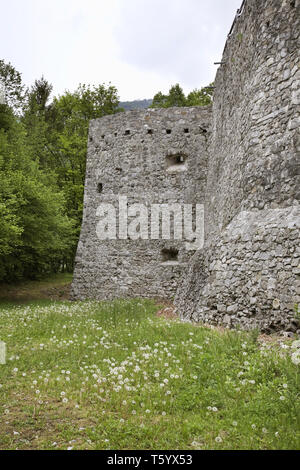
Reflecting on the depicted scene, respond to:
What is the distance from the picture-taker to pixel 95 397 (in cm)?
407

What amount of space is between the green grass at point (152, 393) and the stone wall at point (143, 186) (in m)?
6.73

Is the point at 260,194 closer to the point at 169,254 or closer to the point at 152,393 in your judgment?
the point at 152,393

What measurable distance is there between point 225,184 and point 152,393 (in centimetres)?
674

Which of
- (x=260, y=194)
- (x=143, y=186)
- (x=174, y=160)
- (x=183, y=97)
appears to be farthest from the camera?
(x=183, y=97)

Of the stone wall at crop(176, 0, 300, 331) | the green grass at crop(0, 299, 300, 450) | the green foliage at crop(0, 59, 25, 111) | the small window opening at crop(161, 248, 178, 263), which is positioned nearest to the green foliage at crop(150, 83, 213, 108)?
the green foliage at crop(0, 59, 25, 111)

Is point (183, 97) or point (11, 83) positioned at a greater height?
point (183, 97)

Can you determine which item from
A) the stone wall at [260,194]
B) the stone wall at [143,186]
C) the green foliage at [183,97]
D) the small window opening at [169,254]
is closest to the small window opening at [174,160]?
the stone wall at [143,186]

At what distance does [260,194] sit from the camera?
22.8 feet

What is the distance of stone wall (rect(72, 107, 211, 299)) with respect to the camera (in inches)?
515

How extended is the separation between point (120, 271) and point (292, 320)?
348 inches

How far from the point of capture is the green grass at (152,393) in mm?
3152

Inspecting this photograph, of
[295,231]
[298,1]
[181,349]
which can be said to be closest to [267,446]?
[181,349]

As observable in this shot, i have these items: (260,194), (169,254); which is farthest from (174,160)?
(260,194)

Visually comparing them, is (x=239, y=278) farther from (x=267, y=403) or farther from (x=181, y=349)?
(x=267, y=403)
